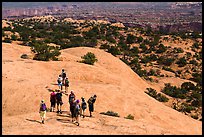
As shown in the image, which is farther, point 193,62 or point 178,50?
point 178,50

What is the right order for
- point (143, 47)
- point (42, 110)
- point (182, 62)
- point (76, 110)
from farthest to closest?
1. point (143, 47)
2. point (182, 62)
3. point (76, 110)
4. point (42, 110)

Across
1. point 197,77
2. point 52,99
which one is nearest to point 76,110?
point 52,99

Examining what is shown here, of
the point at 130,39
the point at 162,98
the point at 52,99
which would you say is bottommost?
the point at 162,98

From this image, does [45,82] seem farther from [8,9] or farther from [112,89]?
[8,9]

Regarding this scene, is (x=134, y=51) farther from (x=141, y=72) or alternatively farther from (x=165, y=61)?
(x=141, y=72)

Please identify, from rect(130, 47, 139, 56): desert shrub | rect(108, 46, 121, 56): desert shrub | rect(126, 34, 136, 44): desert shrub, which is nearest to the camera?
rect(108, 46, 121, 56): desert shrub

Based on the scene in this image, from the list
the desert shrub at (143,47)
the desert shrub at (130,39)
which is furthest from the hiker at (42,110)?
the desert shrub at (130,39)

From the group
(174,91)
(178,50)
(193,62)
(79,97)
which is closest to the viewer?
(79,97)

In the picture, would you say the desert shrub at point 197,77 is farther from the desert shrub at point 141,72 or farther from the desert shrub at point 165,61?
the desert shrub at point 165,61

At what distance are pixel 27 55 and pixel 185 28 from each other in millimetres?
85515

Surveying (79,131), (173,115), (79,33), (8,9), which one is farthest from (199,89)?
(8,9)

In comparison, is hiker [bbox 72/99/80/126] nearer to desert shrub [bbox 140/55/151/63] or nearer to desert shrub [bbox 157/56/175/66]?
desert shrub [bbox 140/55/151/63]

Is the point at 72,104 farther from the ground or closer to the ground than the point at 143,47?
farther from the ground

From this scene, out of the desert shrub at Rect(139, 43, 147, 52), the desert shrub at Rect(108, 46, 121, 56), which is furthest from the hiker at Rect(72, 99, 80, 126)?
the desert shrub at Rect(139, 43, 147, 52)
